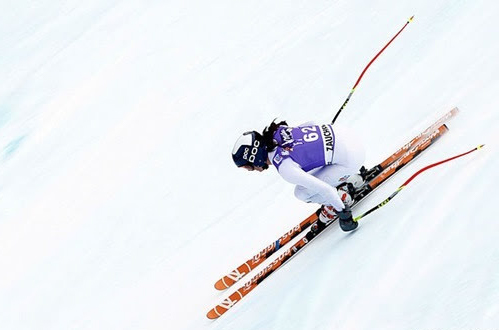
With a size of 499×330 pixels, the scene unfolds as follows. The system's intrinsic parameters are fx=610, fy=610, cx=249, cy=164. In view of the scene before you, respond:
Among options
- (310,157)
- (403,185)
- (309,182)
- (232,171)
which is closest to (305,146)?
(310,157)

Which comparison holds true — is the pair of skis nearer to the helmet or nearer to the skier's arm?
the skier's arm

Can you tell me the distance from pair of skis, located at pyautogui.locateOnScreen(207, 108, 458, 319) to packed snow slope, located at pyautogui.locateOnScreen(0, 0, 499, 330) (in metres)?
0.11

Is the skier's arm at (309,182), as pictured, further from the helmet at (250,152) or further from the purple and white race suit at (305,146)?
the helmet at (250,152)

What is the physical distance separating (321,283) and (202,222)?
108 inches

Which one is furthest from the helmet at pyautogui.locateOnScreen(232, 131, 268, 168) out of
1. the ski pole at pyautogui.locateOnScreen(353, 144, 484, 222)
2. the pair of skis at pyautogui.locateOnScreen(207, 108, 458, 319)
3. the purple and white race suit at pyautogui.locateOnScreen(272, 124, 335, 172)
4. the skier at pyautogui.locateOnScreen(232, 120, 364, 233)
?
the pair of skis at pyautogui.locateOnScreen(207, 108, 458, 319)

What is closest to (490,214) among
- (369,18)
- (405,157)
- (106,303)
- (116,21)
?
(405,157)

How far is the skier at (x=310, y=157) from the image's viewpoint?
464 centimetres

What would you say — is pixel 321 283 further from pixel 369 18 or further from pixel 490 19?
pixel 369 18

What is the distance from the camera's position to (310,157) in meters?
4.78

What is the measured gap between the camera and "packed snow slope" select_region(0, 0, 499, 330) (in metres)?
3.94

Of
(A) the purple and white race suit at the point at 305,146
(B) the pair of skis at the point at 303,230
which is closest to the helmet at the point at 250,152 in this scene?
(A) the purple and white race suit at the point at 305,146

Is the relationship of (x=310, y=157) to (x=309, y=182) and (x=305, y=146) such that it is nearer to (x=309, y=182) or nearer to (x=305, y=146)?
(x=305, y=146)

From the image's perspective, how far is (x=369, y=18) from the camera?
27.6 ft

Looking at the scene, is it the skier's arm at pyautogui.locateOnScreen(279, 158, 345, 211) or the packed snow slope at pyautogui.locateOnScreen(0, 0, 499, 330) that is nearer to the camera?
the packed snow slope at pyautogui.locateOnScreen(0, 0, 499, 330)
